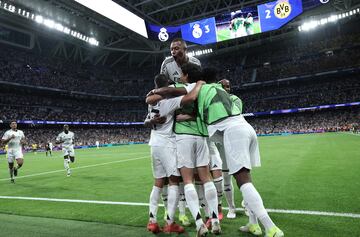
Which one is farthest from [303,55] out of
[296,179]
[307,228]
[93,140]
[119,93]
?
[307,228]

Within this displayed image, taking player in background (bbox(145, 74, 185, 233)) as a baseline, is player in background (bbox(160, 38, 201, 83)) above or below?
above

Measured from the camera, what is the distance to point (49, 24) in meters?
43.2

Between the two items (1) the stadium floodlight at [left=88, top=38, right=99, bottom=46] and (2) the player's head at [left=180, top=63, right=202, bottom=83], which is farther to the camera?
(1) the stadium floodlight at [left=88, top=38, right=99, bottom=46]

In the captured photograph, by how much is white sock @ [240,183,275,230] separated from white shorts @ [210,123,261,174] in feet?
0.97

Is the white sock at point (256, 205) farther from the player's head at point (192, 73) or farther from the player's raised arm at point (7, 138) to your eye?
the player's raised arm at point (7, 138)

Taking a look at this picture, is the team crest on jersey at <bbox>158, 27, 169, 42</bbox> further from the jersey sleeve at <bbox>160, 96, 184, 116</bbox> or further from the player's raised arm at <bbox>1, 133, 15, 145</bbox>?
the jersey sleeve at <bbox>160, 96, 184, 116</bbox>

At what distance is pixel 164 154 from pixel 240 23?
1599 inches

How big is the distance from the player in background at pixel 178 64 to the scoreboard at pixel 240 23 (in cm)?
3690

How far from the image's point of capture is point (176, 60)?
18.2 ft

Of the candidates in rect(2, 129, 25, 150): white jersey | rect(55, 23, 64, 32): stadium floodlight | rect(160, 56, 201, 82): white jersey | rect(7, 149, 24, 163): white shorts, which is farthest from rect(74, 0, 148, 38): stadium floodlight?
rect(160, 56, 201, 82): white jersey

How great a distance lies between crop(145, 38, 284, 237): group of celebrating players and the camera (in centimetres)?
418

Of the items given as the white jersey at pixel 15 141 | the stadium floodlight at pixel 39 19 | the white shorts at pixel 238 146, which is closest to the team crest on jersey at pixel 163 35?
the stadium floodlight at pixel 39 19

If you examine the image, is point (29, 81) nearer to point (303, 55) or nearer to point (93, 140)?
point (93, 140)

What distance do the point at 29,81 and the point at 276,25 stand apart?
44244 mm
